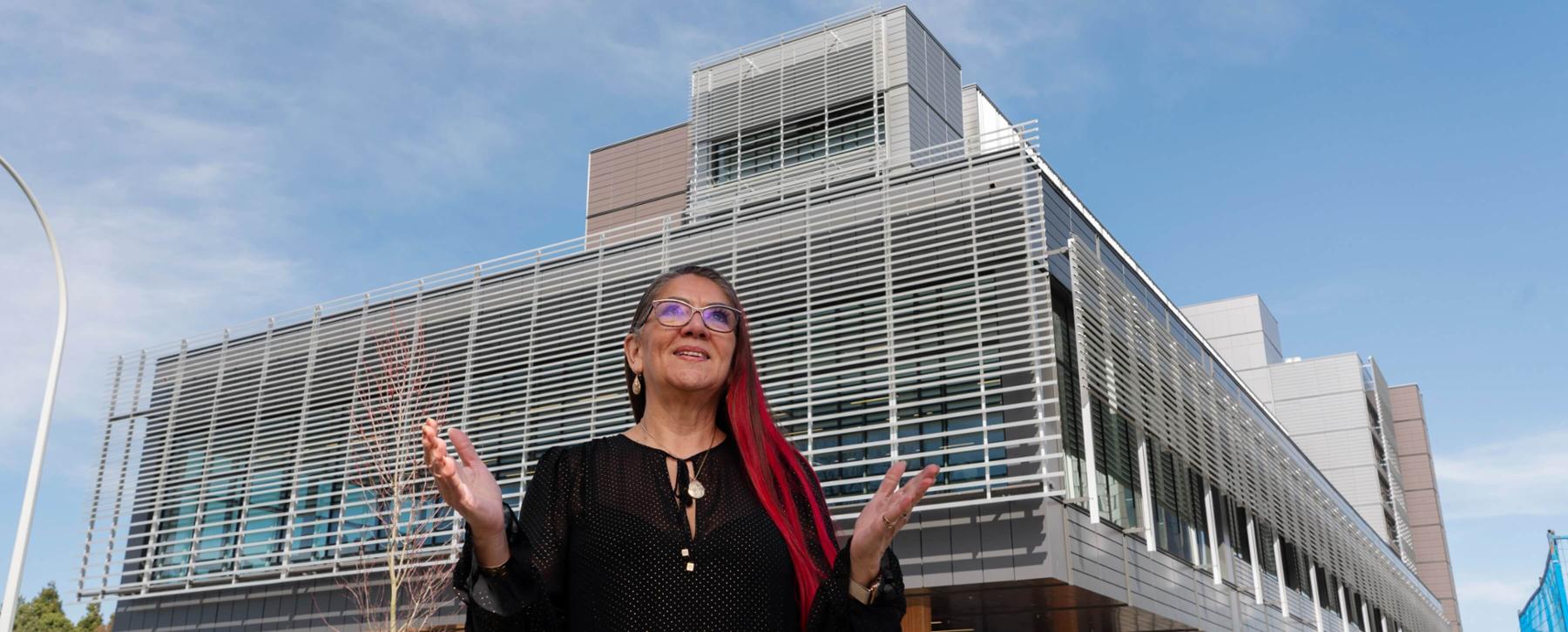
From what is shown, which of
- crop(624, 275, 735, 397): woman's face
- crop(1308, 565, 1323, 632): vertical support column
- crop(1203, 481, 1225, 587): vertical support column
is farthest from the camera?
crop(1308, 565, 1323, 632): vertical support column

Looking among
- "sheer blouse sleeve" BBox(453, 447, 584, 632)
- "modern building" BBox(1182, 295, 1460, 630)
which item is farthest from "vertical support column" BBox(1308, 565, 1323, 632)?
"sheer blouse sleeve" BBox(453, 447, 584, 632)

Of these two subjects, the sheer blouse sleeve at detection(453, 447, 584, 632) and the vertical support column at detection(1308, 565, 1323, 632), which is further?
the vertical support column at detection(1308, 565, 1323, 632)

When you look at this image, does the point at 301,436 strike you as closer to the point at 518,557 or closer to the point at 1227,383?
the point at 1227,383

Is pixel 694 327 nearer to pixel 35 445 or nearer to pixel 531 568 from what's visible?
pixel 531 568

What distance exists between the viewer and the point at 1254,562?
2905 cm

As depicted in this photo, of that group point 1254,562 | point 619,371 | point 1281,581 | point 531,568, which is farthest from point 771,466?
point 1281,581

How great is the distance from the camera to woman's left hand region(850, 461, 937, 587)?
251 cm

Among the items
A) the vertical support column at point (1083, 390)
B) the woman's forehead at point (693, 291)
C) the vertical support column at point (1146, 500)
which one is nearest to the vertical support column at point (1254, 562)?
the vertical support column at point (1146, 500)

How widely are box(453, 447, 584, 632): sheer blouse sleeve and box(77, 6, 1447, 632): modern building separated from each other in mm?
12132

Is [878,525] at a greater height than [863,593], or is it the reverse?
[878,525]

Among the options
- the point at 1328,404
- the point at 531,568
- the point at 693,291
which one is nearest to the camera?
the point at 531,568

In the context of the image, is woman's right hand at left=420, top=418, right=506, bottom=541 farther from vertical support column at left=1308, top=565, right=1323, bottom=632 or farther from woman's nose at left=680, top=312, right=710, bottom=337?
vertical support column at left=1308, top=565, right=1323, bottom=632

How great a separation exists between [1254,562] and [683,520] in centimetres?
2934

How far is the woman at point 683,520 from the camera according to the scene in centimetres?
242
